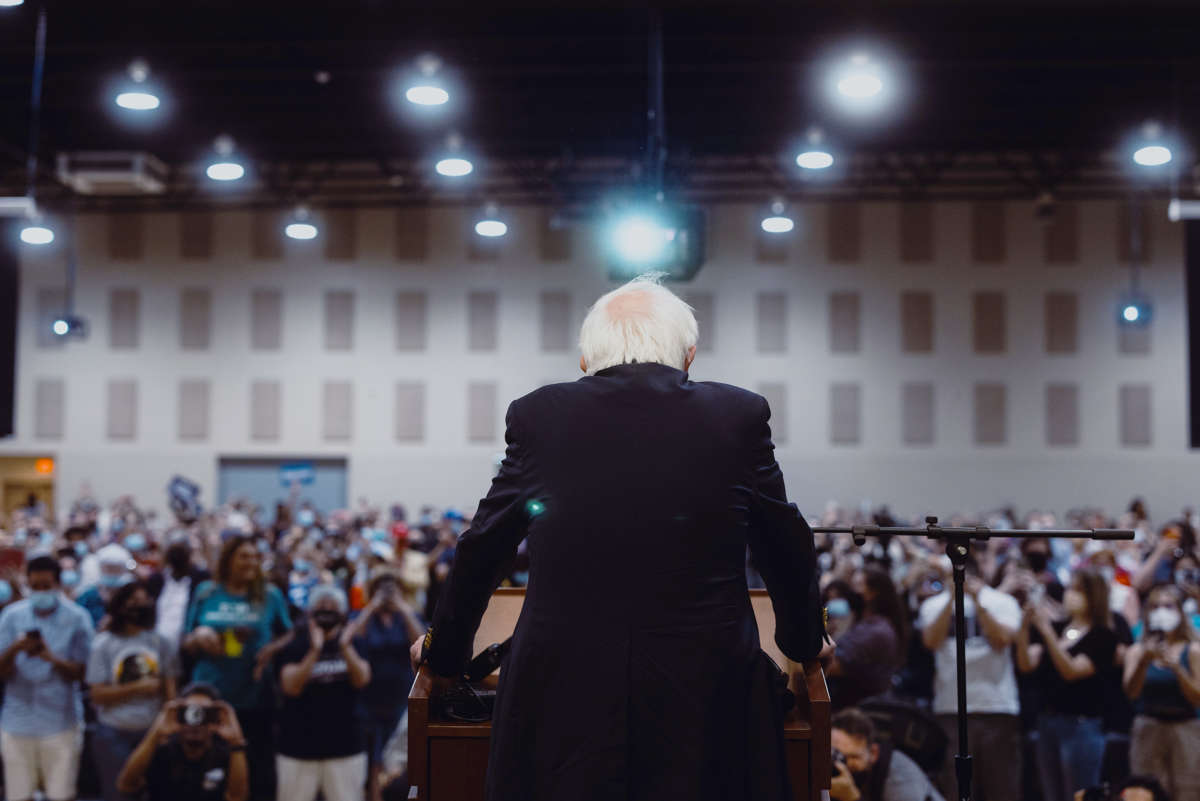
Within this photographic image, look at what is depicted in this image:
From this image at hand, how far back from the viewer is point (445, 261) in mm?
20547

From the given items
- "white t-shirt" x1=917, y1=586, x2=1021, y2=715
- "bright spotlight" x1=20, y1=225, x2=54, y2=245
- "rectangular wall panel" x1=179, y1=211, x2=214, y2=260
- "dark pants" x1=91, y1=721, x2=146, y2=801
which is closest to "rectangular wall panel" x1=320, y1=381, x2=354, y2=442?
"rectangular wall panel" x1=179, y1=211, x2=214, y2=260

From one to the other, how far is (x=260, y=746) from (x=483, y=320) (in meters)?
14.5

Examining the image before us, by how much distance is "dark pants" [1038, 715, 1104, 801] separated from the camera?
5824mm

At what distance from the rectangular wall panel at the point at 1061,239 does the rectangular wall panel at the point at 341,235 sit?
1236 cm

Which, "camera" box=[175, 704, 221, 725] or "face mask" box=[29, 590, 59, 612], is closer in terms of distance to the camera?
"camera" box=[175, 704, 221, 725]

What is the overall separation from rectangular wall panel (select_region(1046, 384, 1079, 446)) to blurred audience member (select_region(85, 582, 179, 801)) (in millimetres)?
17268

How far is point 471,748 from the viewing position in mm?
2008

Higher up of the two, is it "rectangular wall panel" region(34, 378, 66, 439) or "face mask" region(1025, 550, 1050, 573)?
"rectangular wall panel" region(34, 378, 66, 439)

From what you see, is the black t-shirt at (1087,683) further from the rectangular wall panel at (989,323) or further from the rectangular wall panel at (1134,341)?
the rectangular wall panel at (1134,341)

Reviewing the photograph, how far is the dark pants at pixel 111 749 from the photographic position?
586cm

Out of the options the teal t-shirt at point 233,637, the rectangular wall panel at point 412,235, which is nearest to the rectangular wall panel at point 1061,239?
the rectangular wall panel at point 412,235

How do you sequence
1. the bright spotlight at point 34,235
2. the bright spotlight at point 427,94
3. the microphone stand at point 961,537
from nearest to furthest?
the microphone stand at point 961,537 < the bright spotlight at point 427,94 < the bright spotlight at point 34,235

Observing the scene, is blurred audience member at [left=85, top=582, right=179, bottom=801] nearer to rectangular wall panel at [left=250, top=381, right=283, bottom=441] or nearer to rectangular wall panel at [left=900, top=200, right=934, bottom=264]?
rectangular wall panel at [left=250, top=381, right=283, bottom=441]

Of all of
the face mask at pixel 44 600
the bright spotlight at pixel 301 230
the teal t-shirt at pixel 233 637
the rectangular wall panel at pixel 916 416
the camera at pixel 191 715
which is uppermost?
the bright spotlight at pixel 301 230
